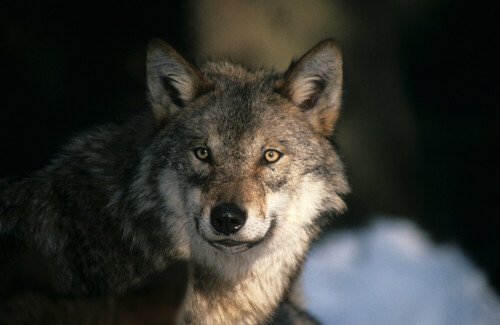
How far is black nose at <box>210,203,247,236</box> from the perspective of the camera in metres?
2.78

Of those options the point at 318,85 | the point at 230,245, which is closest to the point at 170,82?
the point at 318,85

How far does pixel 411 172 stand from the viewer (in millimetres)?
6395

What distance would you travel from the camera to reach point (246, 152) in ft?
10.1

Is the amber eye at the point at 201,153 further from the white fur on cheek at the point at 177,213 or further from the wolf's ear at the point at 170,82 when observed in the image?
the wolf's ear at the point at 170,82

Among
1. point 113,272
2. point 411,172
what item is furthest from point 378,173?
point 113,272

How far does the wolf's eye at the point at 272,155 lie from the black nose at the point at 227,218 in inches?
18.5

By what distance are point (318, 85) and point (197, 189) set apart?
1131 mm

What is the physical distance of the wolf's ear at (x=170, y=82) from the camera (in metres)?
3.19

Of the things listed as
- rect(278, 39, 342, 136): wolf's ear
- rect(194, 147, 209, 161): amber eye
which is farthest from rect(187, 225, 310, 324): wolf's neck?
rect(278, 39, 342, 136): wolf's ear

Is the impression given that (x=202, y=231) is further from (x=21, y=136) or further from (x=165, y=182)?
(x=21, y=136)

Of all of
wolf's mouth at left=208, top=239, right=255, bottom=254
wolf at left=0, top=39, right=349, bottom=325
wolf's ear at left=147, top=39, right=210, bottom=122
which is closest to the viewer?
wolf's mouth at left=208, top=239, right=255, bottom=254

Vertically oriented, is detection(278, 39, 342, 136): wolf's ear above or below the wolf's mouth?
above

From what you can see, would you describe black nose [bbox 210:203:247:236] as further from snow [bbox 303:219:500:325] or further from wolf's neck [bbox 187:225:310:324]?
snow [bbox 303:219:500:325]

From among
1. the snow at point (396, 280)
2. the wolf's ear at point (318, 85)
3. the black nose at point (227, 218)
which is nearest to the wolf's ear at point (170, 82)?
the wolf's ear at point (318, 85)
